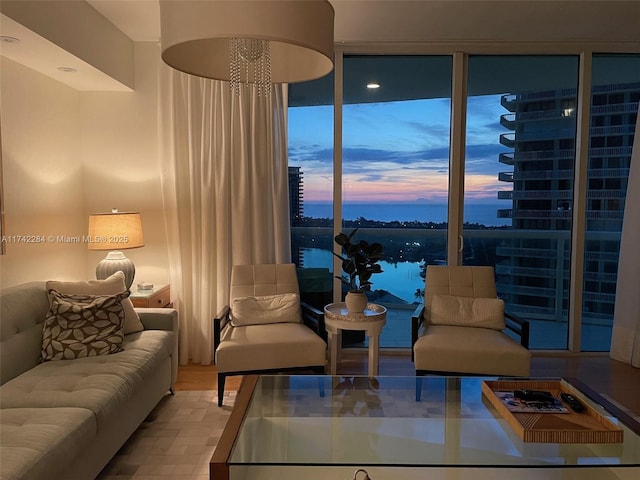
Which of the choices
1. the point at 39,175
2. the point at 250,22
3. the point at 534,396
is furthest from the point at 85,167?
the point at 534,396

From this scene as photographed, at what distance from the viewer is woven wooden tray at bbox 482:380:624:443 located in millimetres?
1998

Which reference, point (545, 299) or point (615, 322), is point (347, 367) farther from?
point (615, 322)

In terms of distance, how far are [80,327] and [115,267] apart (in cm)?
89

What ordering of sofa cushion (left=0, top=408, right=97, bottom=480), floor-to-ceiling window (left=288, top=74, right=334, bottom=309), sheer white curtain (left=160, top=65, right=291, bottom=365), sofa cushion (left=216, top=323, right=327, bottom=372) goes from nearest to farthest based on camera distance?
sofa cushion (left=0, top=408, right=97, bottom=480) → sofa cushion (left=216, top=323, right=327, bottom=372) → sheer white curtain (left=160, top=65, right=291, bottom=365) → floor-to-ceiling window (left=288, top=74, right=334, bottom=309)

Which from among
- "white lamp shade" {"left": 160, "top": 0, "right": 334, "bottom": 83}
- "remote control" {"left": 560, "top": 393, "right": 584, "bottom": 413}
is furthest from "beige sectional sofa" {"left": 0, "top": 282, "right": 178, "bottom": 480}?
"remote control" {"left": 560, "top": 393, "right": 584, "bottom": 413}

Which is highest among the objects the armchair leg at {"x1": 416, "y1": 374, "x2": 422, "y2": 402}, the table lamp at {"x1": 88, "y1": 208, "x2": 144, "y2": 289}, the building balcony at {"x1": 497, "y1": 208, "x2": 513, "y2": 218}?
the building balcony at {"x1": 497, "y1": 208, "x2": 513, "y2": 218}

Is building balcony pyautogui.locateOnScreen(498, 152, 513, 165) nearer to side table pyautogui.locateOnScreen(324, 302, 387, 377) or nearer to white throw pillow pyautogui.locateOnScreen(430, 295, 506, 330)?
white throw pillow pyautogui.locateOnScreen(430, 295, 506, 330)

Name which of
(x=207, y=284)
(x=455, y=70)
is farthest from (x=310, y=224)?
(x=455, y=70)

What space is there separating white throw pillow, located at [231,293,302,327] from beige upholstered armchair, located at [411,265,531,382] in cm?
90

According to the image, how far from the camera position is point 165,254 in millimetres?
4164

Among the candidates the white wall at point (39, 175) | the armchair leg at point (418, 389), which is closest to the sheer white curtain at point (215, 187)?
the white wall at point (39, 175)

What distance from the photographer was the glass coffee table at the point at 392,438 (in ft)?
6.17

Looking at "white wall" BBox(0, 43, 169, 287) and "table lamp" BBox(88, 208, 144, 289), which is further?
"table lamp" BBox(88, 208, 144, 289)

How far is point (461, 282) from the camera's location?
3777mm
